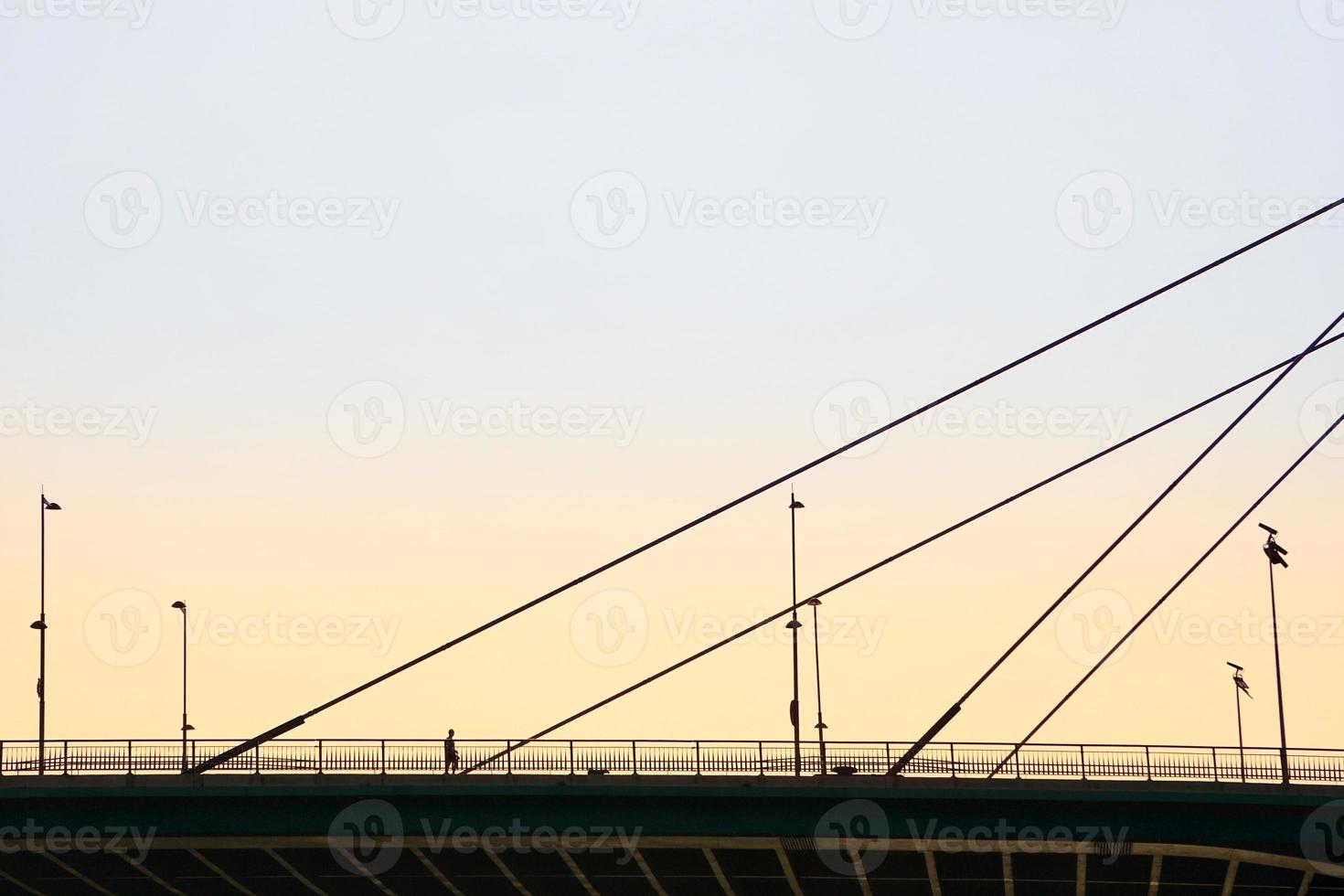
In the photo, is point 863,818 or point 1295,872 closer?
point 863,818

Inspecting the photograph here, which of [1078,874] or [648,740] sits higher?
[648,740]

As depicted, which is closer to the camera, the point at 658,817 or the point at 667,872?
the point at 658,817

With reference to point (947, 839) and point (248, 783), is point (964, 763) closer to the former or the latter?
point (947, 839)

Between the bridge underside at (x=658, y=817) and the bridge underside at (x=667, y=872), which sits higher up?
the bridge underside at (x=658, y=817)

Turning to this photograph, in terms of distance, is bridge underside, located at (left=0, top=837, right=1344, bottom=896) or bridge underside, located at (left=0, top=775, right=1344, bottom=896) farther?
bridge underside, located at (left=0, top=837, right=1344, bottom=896)

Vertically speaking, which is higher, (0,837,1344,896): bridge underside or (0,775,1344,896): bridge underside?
(0,775,1344,896): bridge underside

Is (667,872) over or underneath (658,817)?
underneath

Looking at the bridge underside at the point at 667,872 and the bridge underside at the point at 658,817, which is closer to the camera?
the bridge underside at the point at 658,817

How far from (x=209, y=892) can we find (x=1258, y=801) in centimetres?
3429

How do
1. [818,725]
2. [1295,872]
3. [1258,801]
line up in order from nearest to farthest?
[1258,801] < [1295,872] < [818,725]

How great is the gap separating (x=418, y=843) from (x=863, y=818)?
43.8 ft

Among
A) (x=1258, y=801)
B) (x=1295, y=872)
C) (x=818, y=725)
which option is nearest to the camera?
(x=1258, y=801)

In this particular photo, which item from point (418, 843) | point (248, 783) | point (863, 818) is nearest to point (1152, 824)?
point (863, 818)

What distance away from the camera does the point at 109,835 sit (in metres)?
70.8
